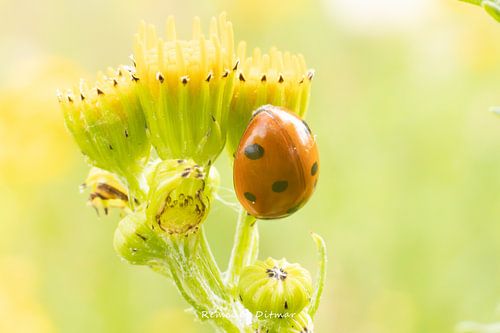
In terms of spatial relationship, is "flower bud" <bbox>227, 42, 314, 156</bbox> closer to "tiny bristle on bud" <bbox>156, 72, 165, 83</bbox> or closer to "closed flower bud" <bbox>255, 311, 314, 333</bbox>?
"tiny bristle on bud" <bbox>156, 72, 165, 83</bbox>

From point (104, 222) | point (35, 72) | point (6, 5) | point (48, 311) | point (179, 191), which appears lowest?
point (48, 311)

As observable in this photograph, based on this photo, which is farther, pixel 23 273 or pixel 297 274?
pixel 23 273

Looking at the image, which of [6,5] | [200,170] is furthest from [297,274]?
[6,5]

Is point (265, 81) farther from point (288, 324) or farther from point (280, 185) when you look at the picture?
point (288, 324)

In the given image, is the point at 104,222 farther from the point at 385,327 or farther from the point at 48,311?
the point at 385,327

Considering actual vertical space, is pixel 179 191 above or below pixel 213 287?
above

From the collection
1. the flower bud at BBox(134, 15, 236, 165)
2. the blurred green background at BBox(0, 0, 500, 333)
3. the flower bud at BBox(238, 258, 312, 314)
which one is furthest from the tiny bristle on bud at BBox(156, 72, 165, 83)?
the blurred green background at BBox(0, 0, 500, 333)
